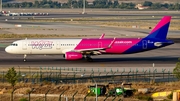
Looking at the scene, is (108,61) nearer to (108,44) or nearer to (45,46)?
(108,44)

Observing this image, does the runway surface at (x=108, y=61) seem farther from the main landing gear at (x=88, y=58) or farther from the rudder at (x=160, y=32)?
the rudder at (x=160, y=32)

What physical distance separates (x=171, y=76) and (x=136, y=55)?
23119mm

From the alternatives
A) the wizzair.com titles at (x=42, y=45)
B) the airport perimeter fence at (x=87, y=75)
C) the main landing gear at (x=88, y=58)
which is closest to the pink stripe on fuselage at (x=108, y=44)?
the main landing gear at (x=88, y=58)

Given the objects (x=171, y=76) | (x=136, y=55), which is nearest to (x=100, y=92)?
(x=171, y=76)

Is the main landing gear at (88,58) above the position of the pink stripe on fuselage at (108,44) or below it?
below

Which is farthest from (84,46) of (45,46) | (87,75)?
(87,75)

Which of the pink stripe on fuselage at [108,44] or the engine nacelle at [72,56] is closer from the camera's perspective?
the engine nacelle at [72,56]

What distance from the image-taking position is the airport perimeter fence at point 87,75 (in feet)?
206

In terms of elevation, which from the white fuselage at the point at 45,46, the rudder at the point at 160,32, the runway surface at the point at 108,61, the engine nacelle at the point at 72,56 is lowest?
the runway surface at the point at 108,61

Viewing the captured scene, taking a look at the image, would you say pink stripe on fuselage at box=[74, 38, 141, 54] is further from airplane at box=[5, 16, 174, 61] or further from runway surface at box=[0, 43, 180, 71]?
runway surface at box=[0, 43, 180, 71]

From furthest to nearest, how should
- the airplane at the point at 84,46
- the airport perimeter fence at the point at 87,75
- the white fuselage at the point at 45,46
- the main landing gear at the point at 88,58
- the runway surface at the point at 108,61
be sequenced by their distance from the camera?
the main landing gear at the point at 88,58 → the white fuselage at the point at 45,46 → the airplane at the point at 84,46 → the runway surface at the point at 108,61 → the airport perimeter fence at the point at 87,75

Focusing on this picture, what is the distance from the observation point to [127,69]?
72875 mm

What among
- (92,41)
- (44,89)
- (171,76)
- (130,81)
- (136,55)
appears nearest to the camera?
(44,89)

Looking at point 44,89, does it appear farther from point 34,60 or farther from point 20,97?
point 34,60
